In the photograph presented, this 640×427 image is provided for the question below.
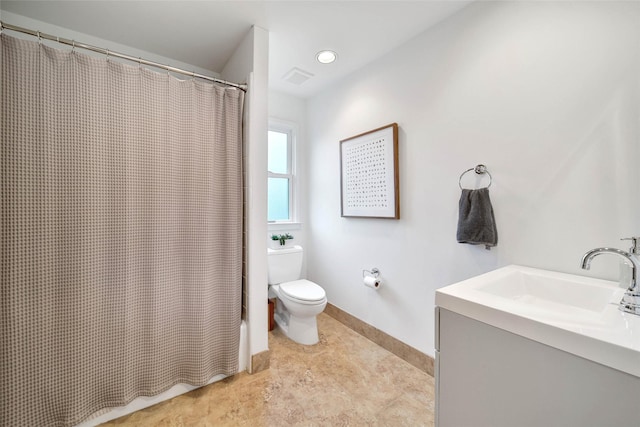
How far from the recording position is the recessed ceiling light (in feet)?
6.43

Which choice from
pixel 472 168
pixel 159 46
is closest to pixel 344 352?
pixel 472 168

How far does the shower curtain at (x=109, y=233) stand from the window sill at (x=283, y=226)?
35.3 inches

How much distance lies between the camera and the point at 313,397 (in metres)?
1.49

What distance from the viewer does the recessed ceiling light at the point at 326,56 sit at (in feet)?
6.43

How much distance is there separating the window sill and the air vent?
1.41 metres

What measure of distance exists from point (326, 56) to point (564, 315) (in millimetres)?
2128

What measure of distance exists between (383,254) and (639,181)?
137 cm

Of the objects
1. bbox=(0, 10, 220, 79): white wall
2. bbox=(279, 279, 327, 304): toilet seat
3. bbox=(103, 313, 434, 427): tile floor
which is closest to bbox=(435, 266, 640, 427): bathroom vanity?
bbox=(103, 313, 434, 427): tile floor

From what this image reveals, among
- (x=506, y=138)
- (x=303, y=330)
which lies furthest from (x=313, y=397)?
(x=506, y=138)

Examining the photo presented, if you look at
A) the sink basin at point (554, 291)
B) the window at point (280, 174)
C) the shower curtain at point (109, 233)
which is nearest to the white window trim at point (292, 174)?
the window at point (280, 174)

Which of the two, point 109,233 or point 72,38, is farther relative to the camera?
point 72,38

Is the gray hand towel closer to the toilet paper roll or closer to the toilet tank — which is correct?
the toilet paper roll

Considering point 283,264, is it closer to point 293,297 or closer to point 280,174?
point 293,297

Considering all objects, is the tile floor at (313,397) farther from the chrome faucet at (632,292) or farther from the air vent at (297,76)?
the air vent at (297,76)
